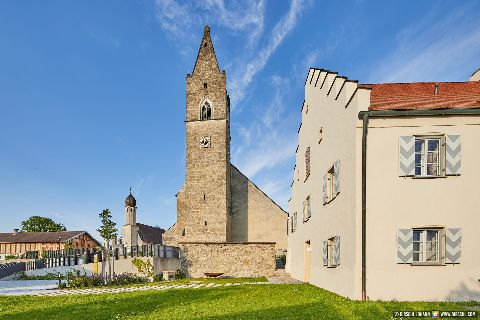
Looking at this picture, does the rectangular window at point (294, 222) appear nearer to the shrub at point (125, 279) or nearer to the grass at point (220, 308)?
the shrub at point (125, 279)

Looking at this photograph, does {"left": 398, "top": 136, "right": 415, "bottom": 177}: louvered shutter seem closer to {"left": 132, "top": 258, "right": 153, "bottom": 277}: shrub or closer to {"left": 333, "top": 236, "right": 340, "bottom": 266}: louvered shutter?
{"left": 333, "top": 236, "right": 340, "bottom": 266}: louvered shutter

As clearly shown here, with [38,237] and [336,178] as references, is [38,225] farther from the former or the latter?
[336,178]

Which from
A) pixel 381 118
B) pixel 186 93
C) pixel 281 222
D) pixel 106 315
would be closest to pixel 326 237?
pixel 381 118

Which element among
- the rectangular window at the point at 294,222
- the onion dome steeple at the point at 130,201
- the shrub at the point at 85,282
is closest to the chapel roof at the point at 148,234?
the onion dome steeple at the point at 130,201

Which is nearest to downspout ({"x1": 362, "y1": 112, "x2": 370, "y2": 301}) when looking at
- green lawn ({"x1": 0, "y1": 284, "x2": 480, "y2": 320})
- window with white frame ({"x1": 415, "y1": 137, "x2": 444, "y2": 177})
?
green lawn ({"x1": 0, "y1": 284, "x2": 480, "y2": 320})

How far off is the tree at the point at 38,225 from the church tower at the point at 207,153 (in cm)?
6144

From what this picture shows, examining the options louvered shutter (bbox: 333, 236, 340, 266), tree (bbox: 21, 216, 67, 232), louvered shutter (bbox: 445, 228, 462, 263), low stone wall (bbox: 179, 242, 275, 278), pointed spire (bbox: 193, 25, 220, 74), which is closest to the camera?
louvered shutter (bbox: 445, 228, 462, 263)

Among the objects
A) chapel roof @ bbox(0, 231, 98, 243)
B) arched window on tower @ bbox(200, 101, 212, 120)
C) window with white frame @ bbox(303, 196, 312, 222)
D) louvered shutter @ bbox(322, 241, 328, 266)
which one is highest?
arched window on tower @ bbox(200, 101, 212, 120)

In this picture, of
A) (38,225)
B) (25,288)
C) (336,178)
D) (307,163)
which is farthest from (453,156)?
(38,225)

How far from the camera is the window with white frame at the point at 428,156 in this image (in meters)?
11.4

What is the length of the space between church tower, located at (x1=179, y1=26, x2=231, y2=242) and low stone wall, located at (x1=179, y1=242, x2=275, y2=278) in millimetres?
8048

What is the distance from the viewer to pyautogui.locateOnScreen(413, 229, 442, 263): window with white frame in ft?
36.3

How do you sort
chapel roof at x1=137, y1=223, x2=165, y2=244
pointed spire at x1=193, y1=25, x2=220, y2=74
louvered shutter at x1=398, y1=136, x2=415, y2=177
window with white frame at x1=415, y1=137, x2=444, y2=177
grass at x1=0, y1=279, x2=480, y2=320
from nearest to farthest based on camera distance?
grass at x1=0, y1=279, x2=480, y2=320 → louvered shutter at x1=398, y1=136, x2=415, y2=177 → window with white frame at x1=415, y1=137, x2=444, y2=177 → pointed spire at x1=193, y1=25, x2=220, y2=74 → chapel roof at x1=137, y1=223, x2=165, y2=244

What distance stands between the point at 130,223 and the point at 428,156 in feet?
160
